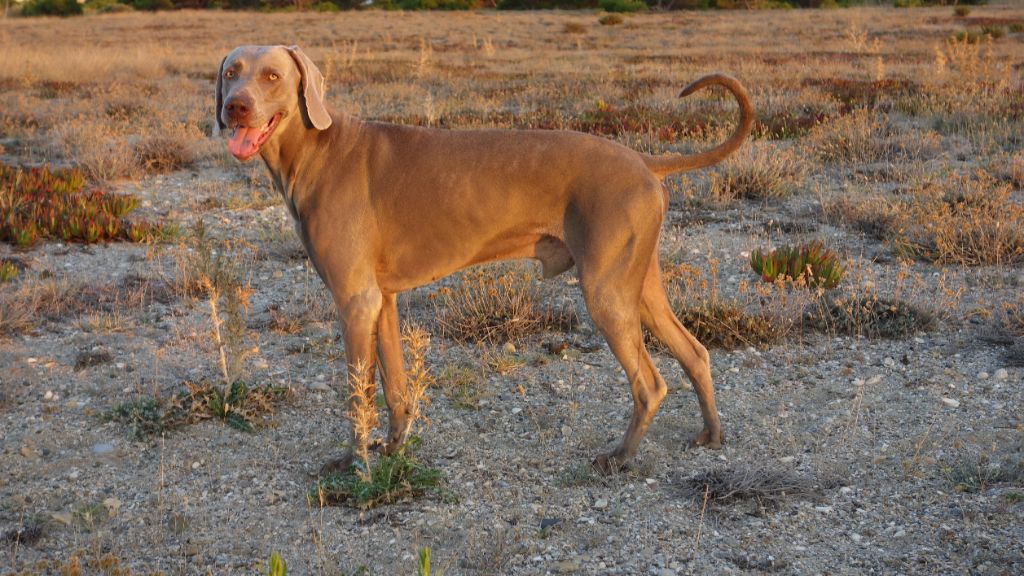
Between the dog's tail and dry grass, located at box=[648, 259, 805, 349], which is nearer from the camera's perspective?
the dog's tail

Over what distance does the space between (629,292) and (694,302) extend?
2254 mm

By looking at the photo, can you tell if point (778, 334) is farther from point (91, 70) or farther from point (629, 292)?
point (91, 70)

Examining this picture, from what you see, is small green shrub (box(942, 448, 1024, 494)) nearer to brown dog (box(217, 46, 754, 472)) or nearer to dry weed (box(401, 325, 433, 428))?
brown dog (box(217, 46, 754, 472))

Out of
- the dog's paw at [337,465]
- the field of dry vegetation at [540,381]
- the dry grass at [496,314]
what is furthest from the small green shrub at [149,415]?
the dry grass at [496,314]

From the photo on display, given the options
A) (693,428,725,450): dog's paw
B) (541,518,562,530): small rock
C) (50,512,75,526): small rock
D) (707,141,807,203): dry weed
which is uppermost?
(707,141,807,203): dry weed

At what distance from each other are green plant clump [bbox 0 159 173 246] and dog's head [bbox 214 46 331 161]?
165 inches

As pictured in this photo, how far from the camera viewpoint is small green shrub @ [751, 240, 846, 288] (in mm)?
6391

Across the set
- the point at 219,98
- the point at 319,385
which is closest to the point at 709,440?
the point at 319,385

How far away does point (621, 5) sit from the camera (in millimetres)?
41000

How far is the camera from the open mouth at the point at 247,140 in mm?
3785

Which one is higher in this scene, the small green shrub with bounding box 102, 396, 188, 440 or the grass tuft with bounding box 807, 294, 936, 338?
the grass tuft with bounding box 807, 294, 936, 338

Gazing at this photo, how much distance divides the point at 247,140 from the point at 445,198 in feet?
2.89

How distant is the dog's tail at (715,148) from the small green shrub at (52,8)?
5201cm

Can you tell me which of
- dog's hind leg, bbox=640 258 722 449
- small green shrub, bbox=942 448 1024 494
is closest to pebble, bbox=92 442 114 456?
dog's hind leg, bbox=640 258 722 449
